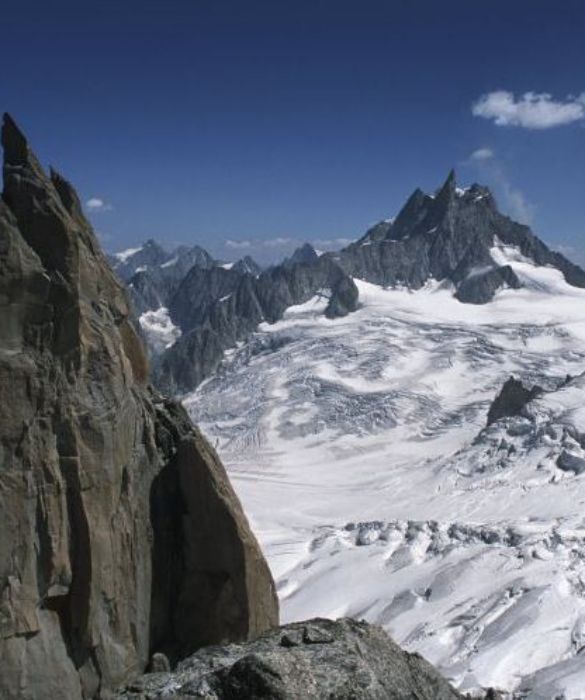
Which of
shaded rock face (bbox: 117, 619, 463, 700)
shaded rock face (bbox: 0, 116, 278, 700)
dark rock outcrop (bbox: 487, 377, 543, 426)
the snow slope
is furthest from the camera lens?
dark rock outcrop (bbox: 487, 377, 543, 426)

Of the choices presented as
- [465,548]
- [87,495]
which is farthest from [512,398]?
[87,495]

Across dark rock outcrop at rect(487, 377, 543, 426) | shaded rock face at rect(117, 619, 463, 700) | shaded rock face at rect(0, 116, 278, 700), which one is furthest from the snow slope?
shaded rock face at rect(117, 619, 463, 700)

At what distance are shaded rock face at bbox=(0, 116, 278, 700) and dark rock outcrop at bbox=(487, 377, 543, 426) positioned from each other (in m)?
149

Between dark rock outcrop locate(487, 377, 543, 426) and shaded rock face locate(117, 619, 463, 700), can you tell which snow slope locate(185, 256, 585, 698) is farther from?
shaded rock face locate(117, 619, 463, 700)

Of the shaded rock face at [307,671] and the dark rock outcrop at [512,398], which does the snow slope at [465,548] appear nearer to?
the dark rock outcrop at [512,398]

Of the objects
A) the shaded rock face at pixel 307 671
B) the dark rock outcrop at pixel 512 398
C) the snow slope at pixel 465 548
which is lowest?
the snow slope at pixel 465 548

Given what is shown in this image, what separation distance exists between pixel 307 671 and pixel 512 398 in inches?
6504

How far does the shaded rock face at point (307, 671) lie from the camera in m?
17.7

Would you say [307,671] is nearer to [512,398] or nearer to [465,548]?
[465,548]

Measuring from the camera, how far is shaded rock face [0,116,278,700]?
21.2m

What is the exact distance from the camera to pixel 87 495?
74.9 feet

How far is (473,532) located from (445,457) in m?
58.7

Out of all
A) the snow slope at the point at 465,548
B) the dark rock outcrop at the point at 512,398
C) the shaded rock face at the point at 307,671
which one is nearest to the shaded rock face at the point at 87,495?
the shaded rock face at the point at 307,671

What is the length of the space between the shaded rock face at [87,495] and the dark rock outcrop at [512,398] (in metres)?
149
